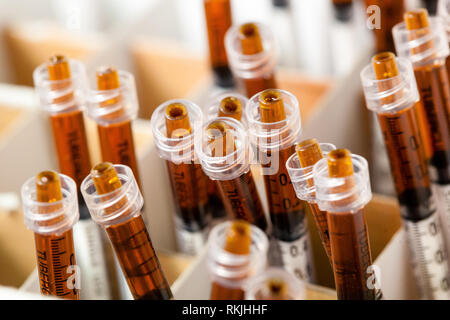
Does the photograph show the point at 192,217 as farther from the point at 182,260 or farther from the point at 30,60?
the point at 30,60

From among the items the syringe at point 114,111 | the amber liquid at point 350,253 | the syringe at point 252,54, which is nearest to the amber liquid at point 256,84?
the syringe at point 252,54

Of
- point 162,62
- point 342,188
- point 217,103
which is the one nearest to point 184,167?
point 217,103

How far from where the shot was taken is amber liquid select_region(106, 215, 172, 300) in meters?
0.50

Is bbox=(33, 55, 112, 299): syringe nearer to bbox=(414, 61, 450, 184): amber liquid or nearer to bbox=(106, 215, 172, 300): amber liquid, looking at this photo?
bbox=(106, 215, 172, 300): amber liquid

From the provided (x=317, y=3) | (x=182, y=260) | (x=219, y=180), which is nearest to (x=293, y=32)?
(x=317, y=3)

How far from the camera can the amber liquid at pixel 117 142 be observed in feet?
1.99

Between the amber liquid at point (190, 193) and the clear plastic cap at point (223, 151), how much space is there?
0.07 meters

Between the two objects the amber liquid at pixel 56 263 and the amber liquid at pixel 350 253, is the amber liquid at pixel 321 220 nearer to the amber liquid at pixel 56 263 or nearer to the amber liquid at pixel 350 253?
the amber liquid at pixel 350 253

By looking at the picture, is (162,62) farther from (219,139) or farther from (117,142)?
(219,139)

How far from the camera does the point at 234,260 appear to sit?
1.38 feet

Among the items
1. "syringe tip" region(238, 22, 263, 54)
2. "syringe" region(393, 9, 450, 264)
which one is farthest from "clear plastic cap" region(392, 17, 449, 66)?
"syringe tip" region(238, 22, 263, 54)

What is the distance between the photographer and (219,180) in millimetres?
515

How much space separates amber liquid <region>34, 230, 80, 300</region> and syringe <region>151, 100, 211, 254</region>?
3.6 inches

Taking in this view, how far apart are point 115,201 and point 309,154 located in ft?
0.41
